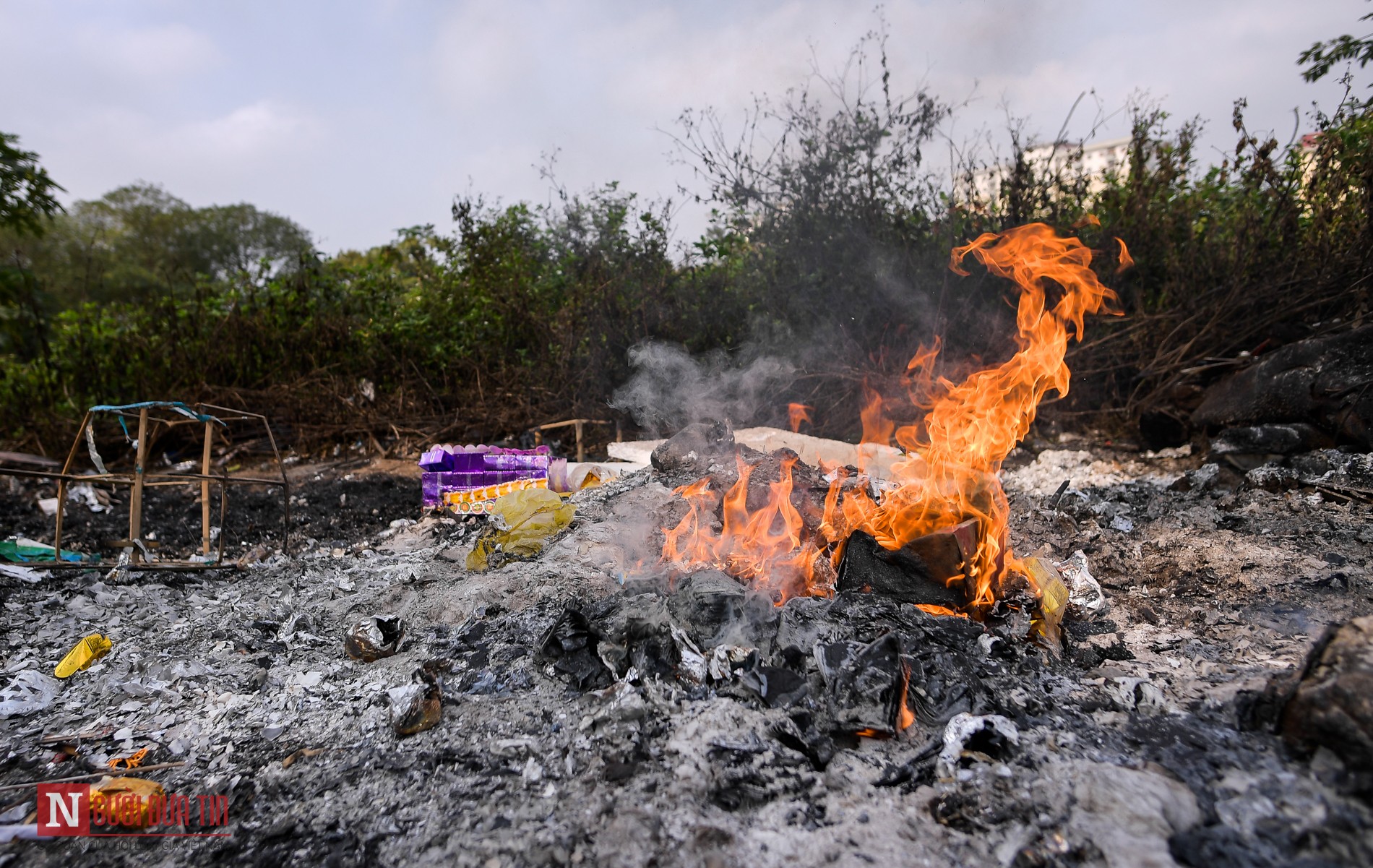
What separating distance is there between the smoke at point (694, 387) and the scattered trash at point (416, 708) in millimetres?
4929

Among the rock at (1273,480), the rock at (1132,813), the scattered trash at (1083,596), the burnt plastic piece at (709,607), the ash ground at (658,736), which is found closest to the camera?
the rock at (1132,813)

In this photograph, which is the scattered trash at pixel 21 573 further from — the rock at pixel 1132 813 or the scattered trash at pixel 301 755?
the rock at pixel 1132 813

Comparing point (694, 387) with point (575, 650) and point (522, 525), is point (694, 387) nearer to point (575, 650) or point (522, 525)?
point (522, 525)

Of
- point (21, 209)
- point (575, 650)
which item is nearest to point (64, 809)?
point (575, 650)

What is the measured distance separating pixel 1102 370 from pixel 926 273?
8.59 feet

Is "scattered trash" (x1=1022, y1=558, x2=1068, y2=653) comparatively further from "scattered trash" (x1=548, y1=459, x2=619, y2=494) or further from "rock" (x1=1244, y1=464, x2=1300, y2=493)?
"scattered trash" (x1=548, y1=459, x2=619, y2=494)

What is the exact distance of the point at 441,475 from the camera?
679 cm

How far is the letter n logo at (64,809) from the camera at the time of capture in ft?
6.76

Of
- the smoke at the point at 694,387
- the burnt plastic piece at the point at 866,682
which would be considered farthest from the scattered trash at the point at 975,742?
the smoke at the point at 694,387

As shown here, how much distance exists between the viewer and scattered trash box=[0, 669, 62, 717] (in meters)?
2.81

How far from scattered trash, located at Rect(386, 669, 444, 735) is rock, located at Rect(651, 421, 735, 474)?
287cm

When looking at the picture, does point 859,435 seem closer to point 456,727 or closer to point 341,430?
point 456,727

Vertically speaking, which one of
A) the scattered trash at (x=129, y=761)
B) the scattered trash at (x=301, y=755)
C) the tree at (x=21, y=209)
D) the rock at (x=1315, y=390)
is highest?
the tree at (x=21, y=209)

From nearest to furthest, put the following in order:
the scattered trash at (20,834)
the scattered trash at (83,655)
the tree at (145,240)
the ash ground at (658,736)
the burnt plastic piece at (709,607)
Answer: the ash ground at (658,736)
the scattered trash at (20,834)
the burnt plastic piece at (709,607)
the scattered trash at (83,655)
the tree at (145,240)
